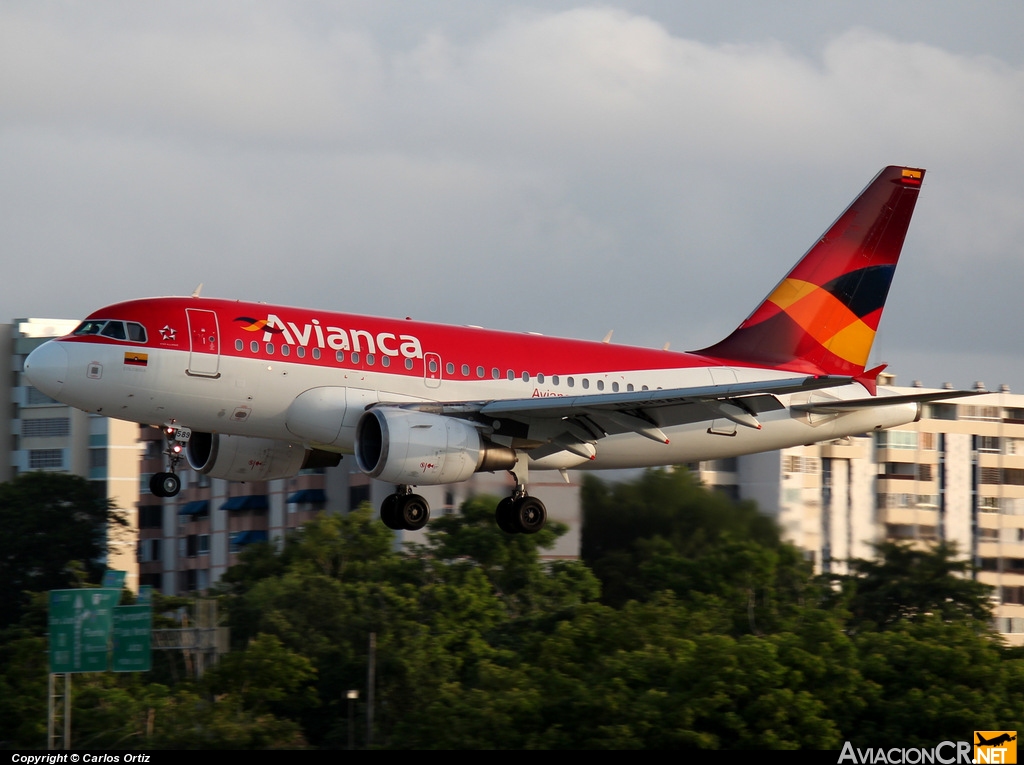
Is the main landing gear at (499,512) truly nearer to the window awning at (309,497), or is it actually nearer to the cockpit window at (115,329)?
the cockpit window at (115,329)

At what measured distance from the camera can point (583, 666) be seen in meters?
73.7

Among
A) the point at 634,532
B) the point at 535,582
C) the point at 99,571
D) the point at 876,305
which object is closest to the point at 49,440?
the point at 99,571

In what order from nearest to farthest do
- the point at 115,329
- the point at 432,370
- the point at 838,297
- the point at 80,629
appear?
the point at 115,329 < the point at 432,370 < the point at 838,297 < the point at 80,629

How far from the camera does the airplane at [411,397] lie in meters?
33.8

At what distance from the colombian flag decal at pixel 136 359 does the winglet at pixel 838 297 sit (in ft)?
52.6

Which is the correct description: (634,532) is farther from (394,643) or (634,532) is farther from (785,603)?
(394,643)

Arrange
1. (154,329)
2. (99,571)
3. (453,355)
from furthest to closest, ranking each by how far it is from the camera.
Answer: (99,571), (453,355), (154,329)

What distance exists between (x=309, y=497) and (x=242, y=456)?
83.4 meters

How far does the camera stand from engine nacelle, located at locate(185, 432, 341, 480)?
37656mm

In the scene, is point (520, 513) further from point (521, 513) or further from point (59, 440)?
point (59, 440)

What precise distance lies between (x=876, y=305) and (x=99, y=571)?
77927 millimetres

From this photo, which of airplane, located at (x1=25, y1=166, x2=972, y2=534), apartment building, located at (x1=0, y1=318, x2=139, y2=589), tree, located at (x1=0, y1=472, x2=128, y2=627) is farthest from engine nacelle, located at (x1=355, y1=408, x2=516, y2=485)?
apartment building, located at (x1=0, y1=318, x2=139, y2=589)

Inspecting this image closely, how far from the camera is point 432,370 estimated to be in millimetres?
36000

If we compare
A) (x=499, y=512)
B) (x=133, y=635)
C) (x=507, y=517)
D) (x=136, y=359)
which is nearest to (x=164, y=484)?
(x=136, y=359)
